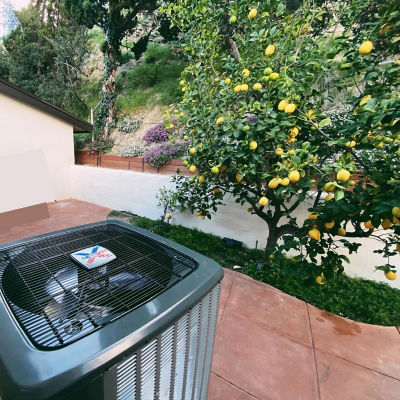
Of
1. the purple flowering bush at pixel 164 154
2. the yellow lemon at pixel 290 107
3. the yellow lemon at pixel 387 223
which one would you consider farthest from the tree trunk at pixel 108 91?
the yellow lemon at pixel 387 223

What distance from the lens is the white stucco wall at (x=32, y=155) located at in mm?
4840

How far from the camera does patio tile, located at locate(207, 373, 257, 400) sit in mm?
1423

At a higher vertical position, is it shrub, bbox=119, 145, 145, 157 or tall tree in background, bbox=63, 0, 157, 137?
tall tree in background, bbox=63, 0, 157, 137

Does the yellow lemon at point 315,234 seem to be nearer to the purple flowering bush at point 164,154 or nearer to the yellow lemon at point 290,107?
the yellow lemon at point 290,107

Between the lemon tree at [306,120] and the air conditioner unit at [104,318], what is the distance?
1018 mm

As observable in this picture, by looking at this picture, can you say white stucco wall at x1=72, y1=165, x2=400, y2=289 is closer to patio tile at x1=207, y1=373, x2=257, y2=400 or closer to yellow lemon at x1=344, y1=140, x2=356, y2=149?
yellow lemon at x1=344, y1=140, x2=356, y2=149

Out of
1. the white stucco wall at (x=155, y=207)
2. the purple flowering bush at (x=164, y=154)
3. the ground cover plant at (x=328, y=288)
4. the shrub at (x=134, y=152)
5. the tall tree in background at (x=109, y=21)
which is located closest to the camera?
the ground cover plant at (x=328, y=288)

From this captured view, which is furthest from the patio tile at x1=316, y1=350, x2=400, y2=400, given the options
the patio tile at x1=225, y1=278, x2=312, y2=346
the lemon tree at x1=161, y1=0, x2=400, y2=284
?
the lemon tree at x1=161, y1=0, x2=400, y2=284

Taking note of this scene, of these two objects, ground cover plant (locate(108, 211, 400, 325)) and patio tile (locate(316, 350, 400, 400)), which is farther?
ground cover plant (locate(108, 211, 400, 325))

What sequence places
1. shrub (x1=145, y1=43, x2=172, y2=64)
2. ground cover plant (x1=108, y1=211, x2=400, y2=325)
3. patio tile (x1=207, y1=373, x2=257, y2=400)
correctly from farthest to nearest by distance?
shrub (x1=145, y1=43, x2=172, y2=64) < ground cover plant (x1=108, y1=211, x2=400, y2=325) < patio tile (x1=207, y1=373, x2=257, y2=400)

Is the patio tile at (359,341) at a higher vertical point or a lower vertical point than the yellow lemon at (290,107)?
lower

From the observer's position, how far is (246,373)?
5.17ft

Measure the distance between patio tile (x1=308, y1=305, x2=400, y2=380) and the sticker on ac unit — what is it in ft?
6.23

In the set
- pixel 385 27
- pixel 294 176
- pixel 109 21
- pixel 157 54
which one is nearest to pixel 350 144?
pixel 294 176
